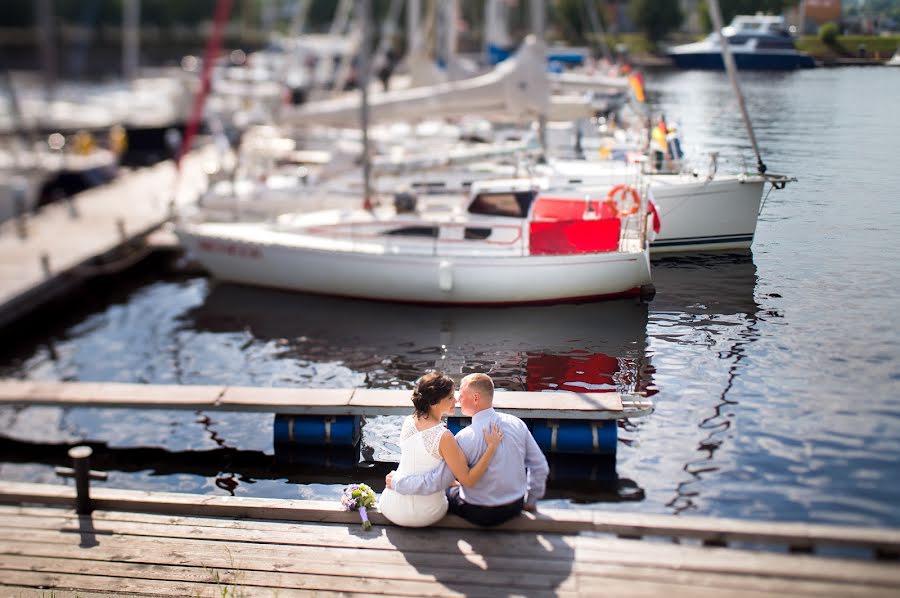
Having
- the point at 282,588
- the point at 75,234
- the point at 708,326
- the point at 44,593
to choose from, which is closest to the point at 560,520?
the point at 282,588

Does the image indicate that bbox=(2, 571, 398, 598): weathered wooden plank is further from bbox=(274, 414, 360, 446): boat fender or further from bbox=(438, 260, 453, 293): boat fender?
bbox=(438, 260, 453, 293): boat fender

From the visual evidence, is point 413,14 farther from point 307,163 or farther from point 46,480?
point 46,480

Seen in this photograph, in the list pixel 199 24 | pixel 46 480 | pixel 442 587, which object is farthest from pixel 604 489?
pixel 199 24

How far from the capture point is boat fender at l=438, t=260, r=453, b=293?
50.1 feet

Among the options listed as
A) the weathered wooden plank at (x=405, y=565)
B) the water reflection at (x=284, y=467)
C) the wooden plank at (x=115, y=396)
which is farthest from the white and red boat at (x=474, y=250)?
the weathered wooden plank at (x=405, y=565)

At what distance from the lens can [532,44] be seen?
56.0 feet

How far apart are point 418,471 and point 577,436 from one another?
11.6 feet

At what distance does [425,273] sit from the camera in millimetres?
15695

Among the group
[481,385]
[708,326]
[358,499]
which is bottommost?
[358,499]

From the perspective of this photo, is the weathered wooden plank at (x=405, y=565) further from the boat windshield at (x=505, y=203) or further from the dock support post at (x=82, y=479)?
the boat windshield at (x=505, y=203)

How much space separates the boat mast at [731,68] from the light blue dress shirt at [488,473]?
191 inches

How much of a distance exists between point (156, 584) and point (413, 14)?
22.9 metres

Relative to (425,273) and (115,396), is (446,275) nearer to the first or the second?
(425,273)

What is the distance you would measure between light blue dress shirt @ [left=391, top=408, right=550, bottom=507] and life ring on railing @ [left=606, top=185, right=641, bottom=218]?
26.3 ft
